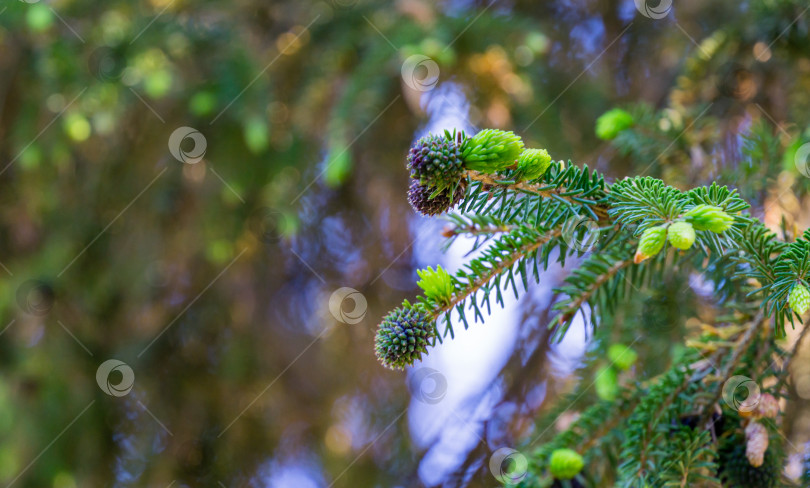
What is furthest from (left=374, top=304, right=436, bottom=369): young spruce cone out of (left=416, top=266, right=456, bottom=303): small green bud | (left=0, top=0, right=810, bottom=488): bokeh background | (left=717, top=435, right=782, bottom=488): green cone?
(left=0, top=0, right=810, bottom=488): bokeh background

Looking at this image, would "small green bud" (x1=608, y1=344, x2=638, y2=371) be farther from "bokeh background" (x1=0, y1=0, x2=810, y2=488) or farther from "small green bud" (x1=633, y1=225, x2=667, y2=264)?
"small green bud" (x1=633, y1=225, x2=667, y2=264)

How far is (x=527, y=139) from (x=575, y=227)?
2.53 ft

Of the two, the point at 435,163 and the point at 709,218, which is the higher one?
the point at 709,218

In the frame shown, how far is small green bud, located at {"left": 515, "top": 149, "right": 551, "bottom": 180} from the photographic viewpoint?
586mm

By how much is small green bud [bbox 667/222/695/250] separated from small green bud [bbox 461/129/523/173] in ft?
0.50

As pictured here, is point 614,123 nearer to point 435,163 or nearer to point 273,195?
point 435,163

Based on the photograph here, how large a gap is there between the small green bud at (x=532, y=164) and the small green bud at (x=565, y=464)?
384 mm

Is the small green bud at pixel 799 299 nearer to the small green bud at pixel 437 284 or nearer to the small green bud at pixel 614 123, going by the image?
the small green bud at pixel 437 284

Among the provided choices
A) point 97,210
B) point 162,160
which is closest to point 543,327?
point 162,160

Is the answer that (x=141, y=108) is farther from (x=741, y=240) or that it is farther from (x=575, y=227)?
(x=741, y=240)

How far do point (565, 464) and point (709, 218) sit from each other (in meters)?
0.38

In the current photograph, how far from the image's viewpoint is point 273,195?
1470mm

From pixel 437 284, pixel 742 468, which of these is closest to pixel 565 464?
pixel 742 468

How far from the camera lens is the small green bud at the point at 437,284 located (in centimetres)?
63
